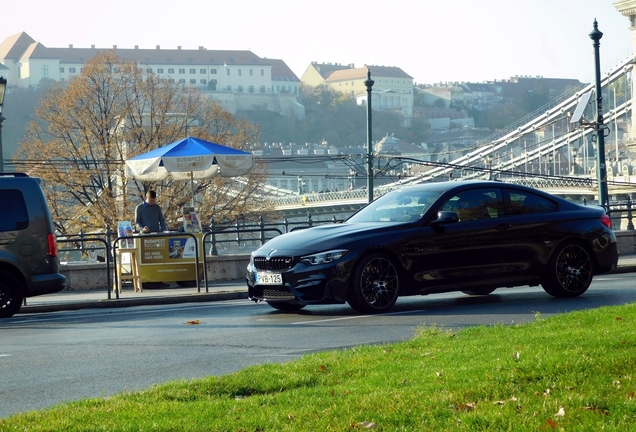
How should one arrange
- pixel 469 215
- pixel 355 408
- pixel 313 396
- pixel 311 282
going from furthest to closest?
pixel 469 215
pixel 311 282
pixel 313 396
pixel 355 408

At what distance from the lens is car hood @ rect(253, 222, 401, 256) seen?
38.4ft

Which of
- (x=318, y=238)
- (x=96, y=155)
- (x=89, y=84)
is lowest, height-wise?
(x=318, y=238)

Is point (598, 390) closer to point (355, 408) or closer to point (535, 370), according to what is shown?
point (535, 370)

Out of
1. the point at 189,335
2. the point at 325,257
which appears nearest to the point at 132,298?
the point at 325,257

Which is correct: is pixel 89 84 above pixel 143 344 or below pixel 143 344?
above

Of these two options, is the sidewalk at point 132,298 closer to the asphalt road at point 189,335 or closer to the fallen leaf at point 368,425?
the asphalt road at point 189,335

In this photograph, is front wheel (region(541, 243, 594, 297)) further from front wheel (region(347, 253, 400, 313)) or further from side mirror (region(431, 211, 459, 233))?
front wheel (region(347, 253, 400, 313))

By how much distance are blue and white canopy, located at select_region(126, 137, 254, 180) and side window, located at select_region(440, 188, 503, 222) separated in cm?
803

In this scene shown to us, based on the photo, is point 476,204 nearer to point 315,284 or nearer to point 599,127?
point 315,284

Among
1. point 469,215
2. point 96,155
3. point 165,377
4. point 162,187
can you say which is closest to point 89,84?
point 96,155

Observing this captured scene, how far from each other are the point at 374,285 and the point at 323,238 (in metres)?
0.80

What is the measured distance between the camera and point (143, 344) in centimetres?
1000

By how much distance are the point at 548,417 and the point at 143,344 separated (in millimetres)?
5820

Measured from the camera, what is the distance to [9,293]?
45.4ft
